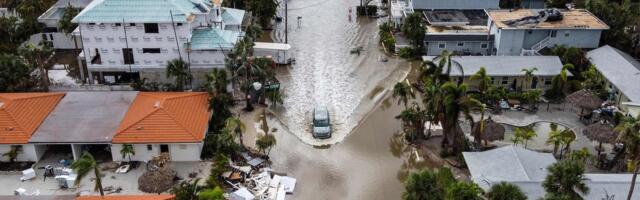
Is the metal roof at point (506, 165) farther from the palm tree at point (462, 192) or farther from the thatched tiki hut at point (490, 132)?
the palm tree at point (462, 192)

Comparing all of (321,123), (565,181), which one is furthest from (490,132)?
(321,123)

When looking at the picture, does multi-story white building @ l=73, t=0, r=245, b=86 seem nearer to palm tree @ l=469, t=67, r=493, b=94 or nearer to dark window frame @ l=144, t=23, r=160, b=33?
dark window frame @ l=144, t=23, r=160, b=33

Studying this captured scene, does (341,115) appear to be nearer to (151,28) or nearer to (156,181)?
(156,181)

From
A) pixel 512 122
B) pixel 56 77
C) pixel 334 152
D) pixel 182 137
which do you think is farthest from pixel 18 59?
pixel 512 122

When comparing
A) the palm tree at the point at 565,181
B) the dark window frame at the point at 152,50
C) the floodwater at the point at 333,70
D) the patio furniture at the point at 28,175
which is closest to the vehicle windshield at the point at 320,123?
the floodwater at the point at 333,70

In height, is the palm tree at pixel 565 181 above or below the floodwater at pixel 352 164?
above

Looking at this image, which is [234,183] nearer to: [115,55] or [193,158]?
[193,158]
